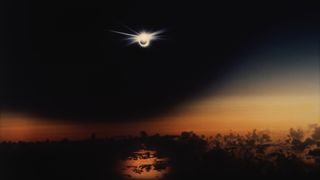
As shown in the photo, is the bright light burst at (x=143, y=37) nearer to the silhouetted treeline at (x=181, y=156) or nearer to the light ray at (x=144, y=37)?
the light ray at (x=144, y=37)

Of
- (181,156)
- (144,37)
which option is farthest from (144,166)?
(144,37)

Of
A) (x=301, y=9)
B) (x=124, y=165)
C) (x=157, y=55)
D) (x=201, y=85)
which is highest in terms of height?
(x=301, y=9)

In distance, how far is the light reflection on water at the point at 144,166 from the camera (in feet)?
13.5

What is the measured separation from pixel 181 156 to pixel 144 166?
1.10 ft

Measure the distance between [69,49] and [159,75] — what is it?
79 cm

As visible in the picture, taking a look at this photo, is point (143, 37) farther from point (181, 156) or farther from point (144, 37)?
point (181, 156)

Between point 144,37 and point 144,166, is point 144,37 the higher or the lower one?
the higher one

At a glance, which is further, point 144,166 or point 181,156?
Result: point 181,156

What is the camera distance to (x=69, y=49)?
4383 mm

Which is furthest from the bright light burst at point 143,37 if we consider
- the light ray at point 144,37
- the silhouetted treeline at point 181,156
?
the silhouetted treeline at point 181,156

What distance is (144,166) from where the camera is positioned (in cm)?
414

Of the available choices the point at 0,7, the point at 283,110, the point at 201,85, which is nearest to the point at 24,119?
the point at 0,7

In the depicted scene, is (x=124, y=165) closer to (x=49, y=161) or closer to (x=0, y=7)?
(x=49, y=161)

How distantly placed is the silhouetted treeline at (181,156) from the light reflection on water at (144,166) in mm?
26
